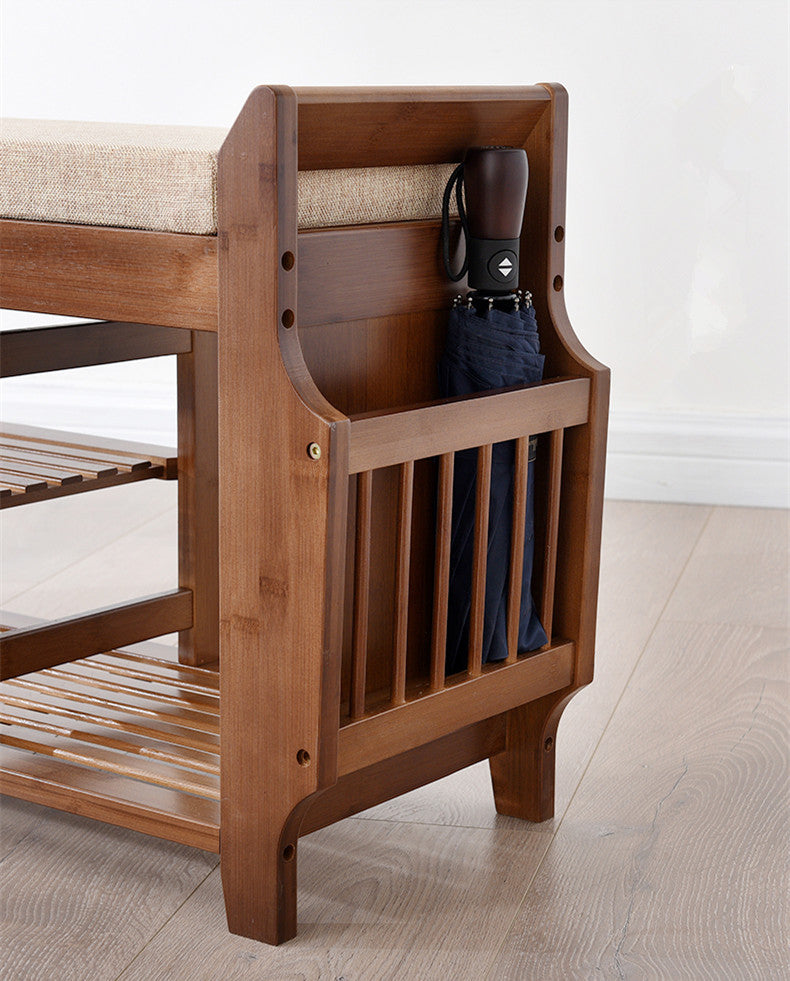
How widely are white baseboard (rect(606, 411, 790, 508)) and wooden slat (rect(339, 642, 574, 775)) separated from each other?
1.45 m

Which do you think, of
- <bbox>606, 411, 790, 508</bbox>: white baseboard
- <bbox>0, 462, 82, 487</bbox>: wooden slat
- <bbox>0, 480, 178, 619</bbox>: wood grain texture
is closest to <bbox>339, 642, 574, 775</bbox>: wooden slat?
<bbox>0, 462, 82, 487</bbox>: wooden slat

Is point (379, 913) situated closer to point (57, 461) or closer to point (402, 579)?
point (402, 579)

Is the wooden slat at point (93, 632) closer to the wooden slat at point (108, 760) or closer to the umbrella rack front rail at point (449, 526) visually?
the wooden slat at point (108, 760)

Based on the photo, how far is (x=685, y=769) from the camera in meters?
1.47

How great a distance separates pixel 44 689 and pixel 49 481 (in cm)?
22

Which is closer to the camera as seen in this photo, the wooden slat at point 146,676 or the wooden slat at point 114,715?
the wooden slat at point 114,715

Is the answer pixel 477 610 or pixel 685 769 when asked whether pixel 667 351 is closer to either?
pixel 685 769

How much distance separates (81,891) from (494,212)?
669 mm

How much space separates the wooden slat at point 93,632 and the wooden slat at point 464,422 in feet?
1.71

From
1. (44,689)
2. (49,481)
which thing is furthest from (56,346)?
(44,689)

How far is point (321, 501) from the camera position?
99 centimetres

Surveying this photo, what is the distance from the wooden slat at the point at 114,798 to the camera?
114 centimetres

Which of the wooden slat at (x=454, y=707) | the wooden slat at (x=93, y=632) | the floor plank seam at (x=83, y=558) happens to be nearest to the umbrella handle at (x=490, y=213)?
the wooden slat at (x=454, y=707)

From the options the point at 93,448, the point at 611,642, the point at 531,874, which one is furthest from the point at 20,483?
the point at 611,642
